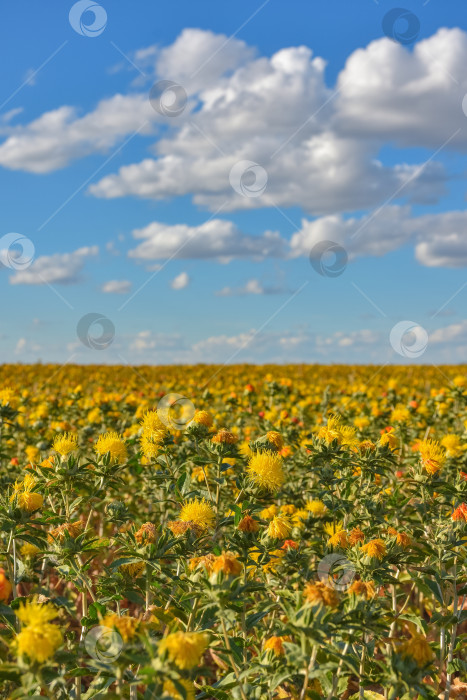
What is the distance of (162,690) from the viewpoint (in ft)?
6.08

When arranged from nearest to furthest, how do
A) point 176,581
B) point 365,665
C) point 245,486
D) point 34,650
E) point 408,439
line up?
point 34,650, point 176,581, point 365,665, point 245,486, point 408,439

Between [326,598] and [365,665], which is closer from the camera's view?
[326,598]

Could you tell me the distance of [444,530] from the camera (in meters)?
3.15

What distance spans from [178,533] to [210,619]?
1.22 ft

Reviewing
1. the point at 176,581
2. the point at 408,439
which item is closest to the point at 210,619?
the point at 176,581

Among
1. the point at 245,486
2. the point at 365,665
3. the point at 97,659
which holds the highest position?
the point at 245,486

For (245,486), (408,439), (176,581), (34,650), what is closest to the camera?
(34,650)

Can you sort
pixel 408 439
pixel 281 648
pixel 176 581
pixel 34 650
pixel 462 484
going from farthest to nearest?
pixel 408 439 < pixel 462 484 < pixel 176 581 < pixel 281 648 < pixel 34 650

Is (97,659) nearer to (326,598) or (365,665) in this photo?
(326,598)

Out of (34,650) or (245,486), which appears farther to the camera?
(245,486)

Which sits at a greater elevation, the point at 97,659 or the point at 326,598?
the point at 326,598

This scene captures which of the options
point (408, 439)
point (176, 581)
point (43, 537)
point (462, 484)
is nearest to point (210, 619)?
point (176, 581)

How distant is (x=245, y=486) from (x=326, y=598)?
53.7 inches

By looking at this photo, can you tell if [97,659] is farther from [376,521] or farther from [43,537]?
[376,521]
